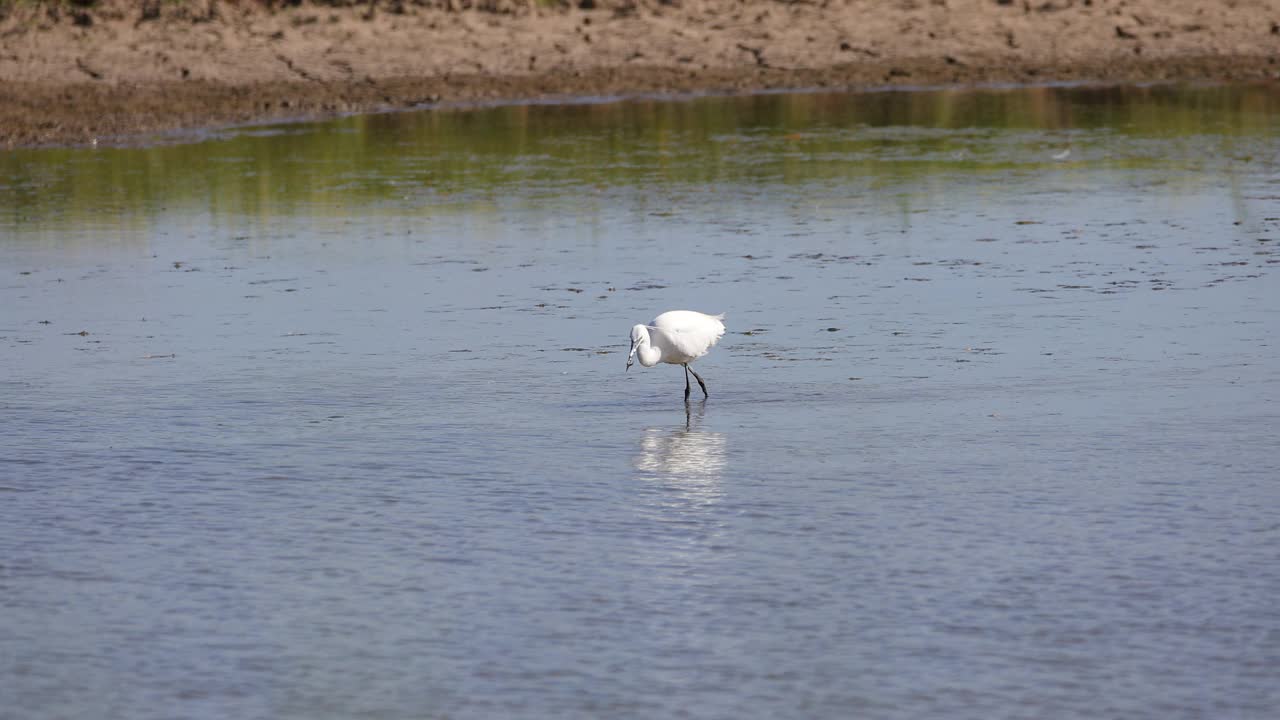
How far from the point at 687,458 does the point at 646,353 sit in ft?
4.16

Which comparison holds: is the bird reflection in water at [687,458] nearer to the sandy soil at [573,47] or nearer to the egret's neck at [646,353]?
the egret's neck at [646,353]

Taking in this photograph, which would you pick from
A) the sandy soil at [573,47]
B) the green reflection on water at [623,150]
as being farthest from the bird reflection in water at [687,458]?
the sandy soil at [573,47]

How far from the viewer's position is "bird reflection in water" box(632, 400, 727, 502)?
932 cm

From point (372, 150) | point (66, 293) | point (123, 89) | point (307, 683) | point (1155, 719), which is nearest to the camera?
point (1155, 719)

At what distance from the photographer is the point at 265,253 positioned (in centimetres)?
1717

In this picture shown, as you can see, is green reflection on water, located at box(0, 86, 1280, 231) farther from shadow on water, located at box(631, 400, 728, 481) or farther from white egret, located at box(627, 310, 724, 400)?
shadow on water, located at box(631, 400, 728, 481)

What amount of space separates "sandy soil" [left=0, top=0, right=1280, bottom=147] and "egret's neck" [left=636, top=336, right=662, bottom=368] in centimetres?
1857

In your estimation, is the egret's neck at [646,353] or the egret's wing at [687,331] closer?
the egret's neck at [646,353]

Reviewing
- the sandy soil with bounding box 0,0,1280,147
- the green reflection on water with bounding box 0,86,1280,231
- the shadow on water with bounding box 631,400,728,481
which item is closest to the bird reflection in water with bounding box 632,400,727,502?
the shadow on water with bounding box 631,400,728,481

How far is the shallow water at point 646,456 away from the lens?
23.0 ft

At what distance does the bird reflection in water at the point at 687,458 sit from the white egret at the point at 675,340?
426 millimetres

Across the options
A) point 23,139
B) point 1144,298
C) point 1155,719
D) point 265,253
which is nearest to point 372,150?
point 23,139

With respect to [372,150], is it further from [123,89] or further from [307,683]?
[307,683]

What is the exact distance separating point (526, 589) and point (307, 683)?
46.7 inches
